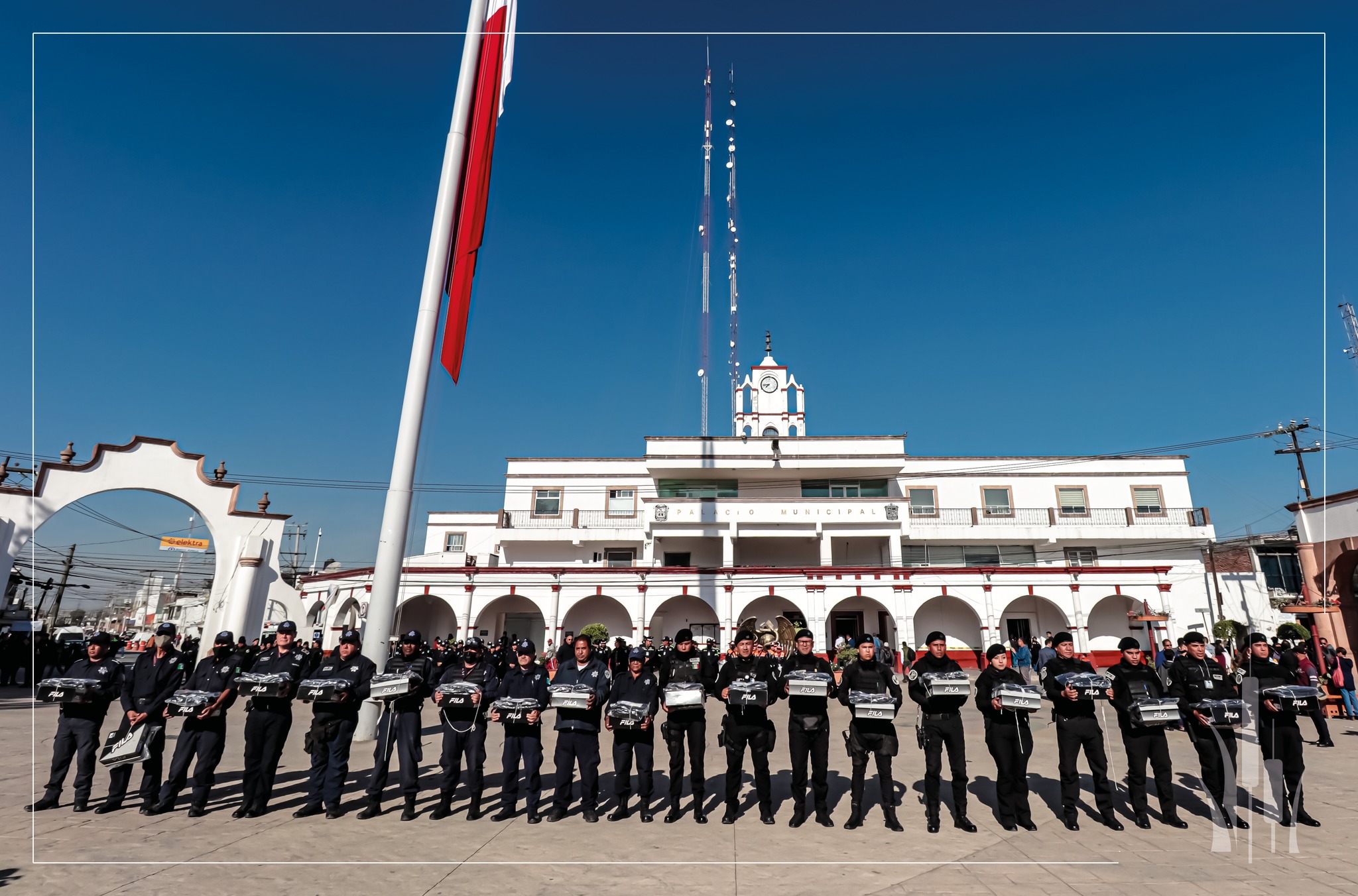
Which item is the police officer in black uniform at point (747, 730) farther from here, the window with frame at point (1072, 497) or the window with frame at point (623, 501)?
the window with frame at point (1072, 497)

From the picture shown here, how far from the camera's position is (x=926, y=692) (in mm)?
7477

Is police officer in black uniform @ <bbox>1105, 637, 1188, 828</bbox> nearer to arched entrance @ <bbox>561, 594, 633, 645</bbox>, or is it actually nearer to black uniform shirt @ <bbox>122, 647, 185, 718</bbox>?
black uniform shirt @ <bbox>122, 647, 185, 718</bbox>

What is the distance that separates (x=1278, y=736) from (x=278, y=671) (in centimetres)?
1122

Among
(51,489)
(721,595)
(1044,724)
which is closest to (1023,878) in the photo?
(1044,724)

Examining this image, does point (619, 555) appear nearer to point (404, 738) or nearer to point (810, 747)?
point (404, 738)

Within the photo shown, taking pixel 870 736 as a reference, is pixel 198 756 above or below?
below

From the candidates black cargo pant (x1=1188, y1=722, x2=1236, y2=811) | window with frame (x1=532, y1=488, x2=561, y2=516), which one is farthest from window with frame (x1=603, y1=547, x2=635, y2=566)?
black cargo pant (x1=1188, y1=722, x2=1236, y2=811)

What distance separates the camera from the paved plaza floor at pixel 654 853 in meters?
5.38

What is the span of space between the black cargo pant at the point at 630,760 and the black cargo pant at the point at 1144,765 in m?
5.20

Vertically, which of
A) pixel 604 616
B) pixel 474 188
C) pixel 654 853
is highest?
pixel 474 188

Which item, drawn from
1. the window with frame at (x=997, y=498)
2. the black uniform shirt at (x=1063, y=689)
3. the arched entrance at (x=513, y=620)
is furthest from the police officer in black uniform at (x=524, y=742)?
the window with frame at (x=997, y=498)

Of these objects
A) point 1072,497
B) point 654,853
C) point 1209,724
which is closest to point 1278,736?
point 1209,724

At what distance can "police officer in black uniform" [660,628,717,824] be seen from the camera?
7469 mm

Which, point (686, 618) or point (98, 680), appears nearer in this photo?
point (98, 680)
